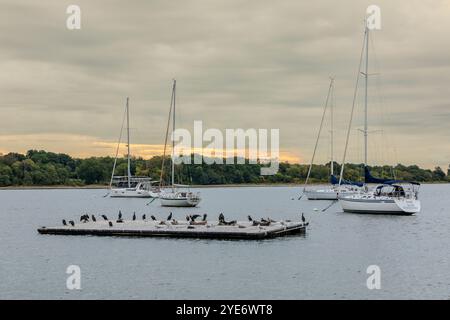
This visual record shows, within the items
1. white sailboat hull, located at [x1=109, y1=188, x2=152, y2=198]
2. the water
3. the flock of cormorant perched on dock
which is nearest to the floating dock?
the flock of cormorant perched on dock

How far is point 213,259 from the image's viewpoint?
50.2 meters

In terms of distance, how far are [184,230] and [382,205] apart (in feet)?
106

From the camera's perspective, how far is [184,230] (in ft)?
204

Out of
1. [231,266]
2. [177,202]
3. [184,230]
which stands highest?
[177,202]

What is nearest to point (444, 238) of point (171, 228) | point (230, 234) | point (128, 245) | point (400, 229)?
point (400, 229)

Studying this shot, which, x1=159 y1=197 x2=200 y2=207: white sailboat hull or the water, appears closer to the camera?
the water

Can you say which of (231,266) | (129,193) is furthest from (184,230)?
(129,193)

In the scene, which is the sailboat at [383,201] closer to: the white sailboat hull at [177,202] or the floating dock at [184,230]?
the floating dock at [184,230]

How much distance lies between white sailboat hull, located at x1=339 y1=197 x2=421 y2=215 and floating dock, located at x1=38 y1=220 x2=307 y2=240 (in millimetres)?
19349

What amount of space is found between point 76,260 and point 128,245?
25.6 feet

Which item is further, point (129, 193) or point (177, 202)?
point (129, 193)

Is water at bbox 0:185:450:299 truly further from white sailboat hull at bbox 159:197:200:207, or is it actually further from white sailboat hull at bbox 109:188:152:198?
white sailboat hull at bbox 109:188:152:198

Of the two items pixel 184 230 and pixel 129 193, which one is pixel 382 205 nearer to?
pixel 184 230

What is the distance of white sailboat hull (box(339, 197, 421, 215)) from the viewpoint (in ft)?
275
